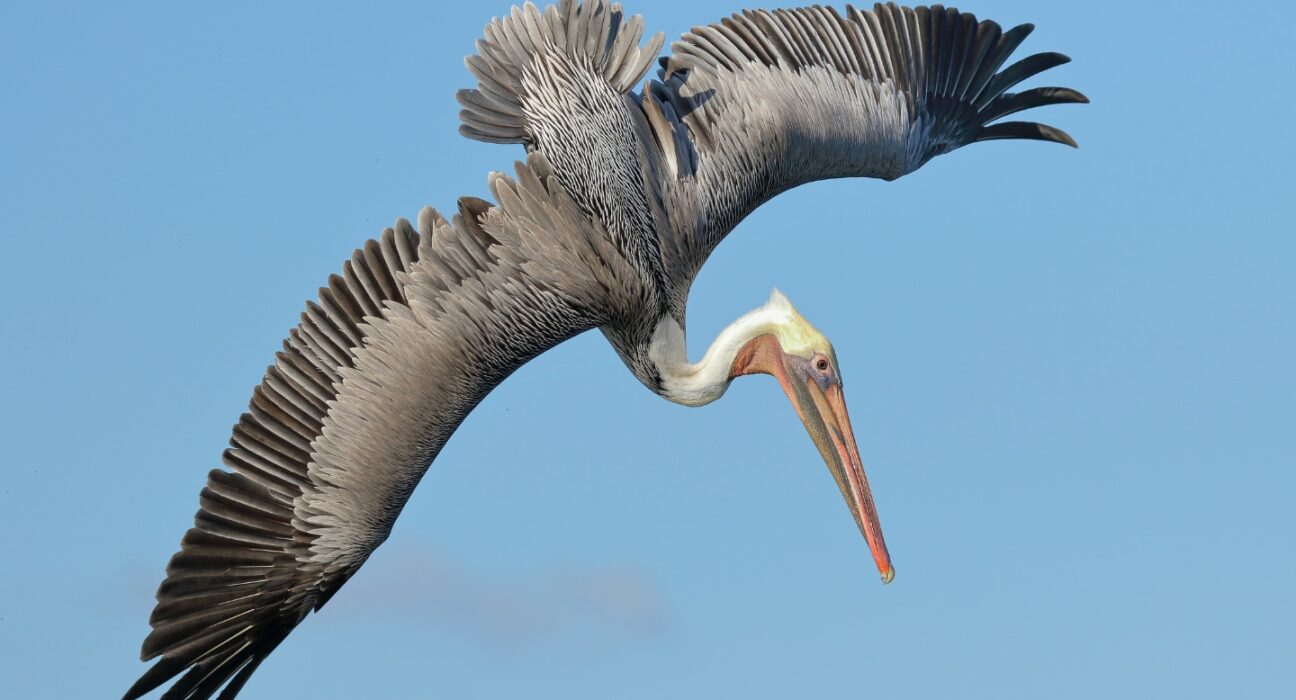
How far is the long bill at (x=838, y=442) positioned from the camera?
1348cm

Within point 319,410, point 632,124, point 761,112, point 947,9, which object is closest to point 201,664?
point 319,410

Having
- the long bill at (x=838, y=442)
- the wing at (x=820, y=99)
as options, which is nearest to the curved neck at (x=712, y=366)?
the long bill at (x=838, y=442)

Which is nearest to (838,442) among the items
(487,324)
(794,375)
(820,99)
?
(794,375)

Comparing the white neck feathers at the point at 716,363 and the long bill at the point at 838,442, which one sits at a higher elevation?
the white neck feathers at the point at 716,363

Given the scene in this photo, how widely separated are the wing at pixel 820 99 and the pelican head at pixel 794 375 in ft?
2.22

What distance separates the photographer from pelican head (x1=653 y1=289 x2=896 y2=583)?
13.5m

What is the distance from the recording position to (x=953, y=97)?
15.7 metres

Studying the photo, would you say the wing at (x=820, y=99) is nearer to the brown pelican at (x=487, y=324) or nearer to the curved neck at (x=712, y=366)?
the brown pelican at (x=487, y=324)

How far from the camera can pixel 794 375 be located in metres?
13.7

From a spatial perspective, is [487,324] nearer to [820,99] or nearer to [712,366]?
[712,366]

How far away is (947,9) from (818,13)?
134 cm

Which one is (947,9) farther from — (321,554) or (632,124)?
(321,554)

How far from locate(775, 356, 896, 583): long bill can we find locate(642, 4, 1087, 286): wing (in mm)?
1219

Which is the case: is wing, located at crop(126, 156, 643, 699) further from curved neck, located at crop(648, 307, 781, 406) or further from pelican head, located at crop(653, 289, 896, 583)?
pelican head, located at crop(653, 289, 896, 583)
